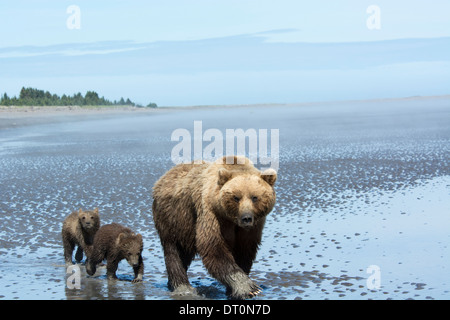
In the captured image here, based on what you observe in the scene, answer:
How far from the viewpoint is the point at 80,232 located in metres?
9.23

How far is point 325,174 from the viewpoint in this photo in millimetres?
17547

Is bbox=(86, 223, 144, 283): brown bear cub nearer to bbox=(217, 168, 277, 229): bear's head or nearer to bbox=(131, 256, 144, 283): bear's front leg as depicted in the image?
bbox=(131, 256, 144, 283): bear's front leg

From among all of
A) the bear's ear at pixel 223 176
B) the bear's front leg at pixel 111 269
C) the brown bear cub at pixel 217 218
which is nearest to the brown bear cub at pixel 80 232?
the bear's front leg at pixel 111 269

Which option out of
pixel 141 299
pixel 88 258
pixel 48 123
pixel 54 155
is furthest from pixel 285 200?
pixel 48 123

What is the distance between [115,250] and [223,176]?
6.66ft

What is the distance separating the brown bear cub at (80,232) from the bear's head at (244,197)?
265 cm

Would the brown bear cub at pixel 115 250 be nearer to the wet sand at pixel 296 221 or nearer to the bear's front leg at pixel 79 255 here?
the wet sand at pixel 296 221

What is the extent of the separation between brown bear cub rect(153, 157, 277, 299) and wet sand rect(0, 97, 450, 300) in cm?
39

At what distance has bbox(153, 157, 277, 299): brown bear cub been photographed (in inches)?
278

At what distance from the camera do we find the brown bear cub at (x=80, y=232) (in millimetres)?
9148

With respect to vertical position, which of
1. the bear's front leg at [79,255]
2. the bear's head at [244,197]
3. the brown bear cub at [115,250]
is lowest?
the bear's front leg at [79,255]
